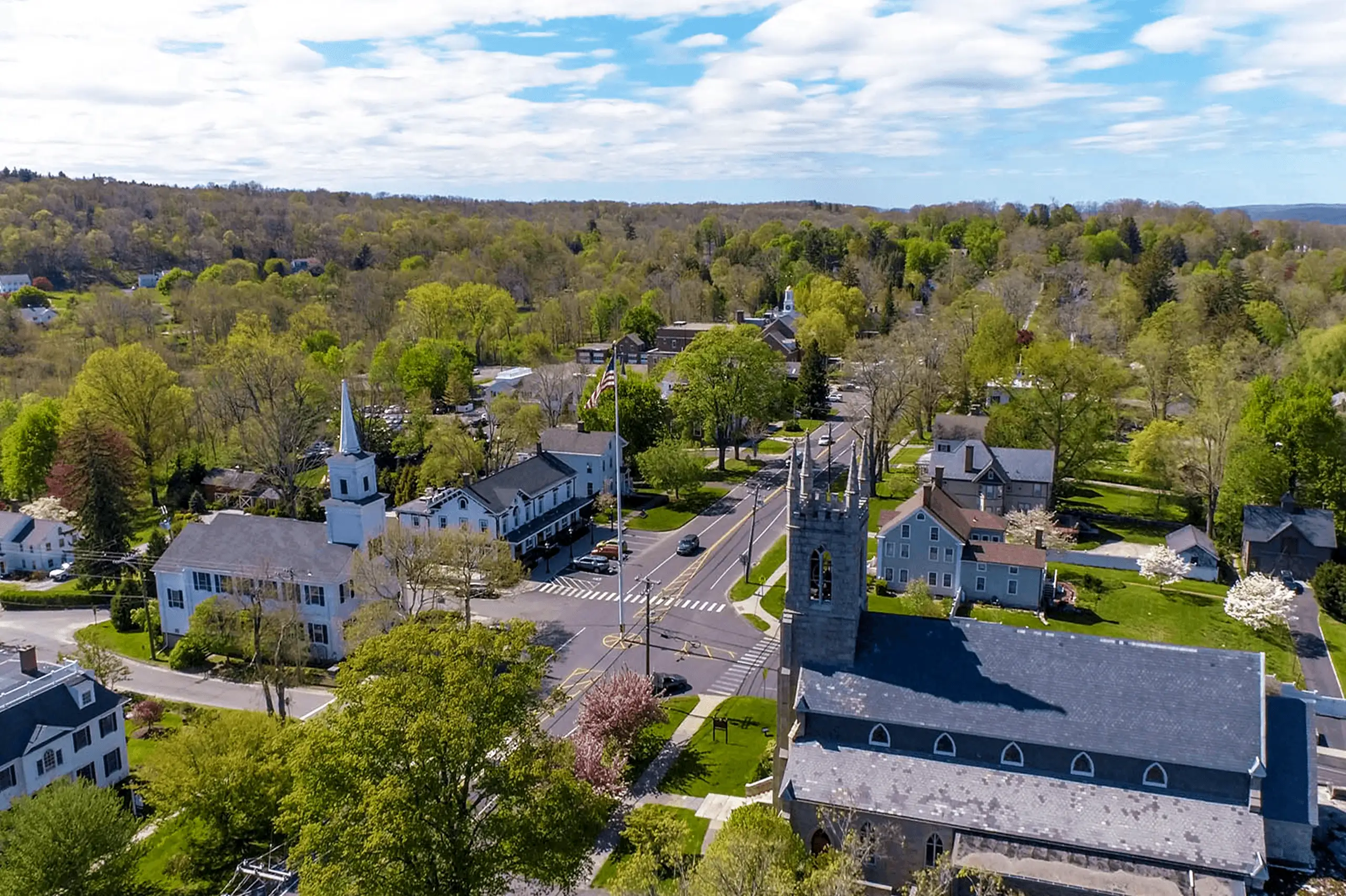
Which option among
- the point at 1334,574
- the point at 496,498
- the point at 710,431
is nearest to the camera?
the point at 1334,574

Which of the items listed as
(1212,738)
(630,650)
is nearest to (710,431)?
(630,650)

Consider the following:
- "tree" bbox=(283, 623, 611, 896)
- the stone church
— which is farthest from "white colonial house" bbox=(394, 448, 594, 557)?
"tree" bbox=(283, 623, 611, 896)

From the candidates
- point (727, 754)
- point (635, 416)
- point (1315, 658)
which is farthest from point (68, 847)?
point (635, 416)

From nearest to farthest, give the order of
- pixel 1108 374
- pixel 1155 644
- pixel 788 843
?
pixel 788 843, pixel 1155 644, pixel 1108 374

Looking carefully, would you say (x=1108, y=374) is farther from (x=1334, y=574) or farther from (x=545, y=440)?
(x=545, y=440)

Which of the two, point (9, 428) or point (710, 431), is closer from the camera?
point (9, 428)

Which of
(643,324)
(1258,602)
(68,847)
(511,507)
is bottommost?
Result: (1258,602)

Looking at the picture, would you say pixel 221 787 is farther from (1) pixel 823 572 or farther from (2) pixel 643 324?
(2) pixel 643 324
